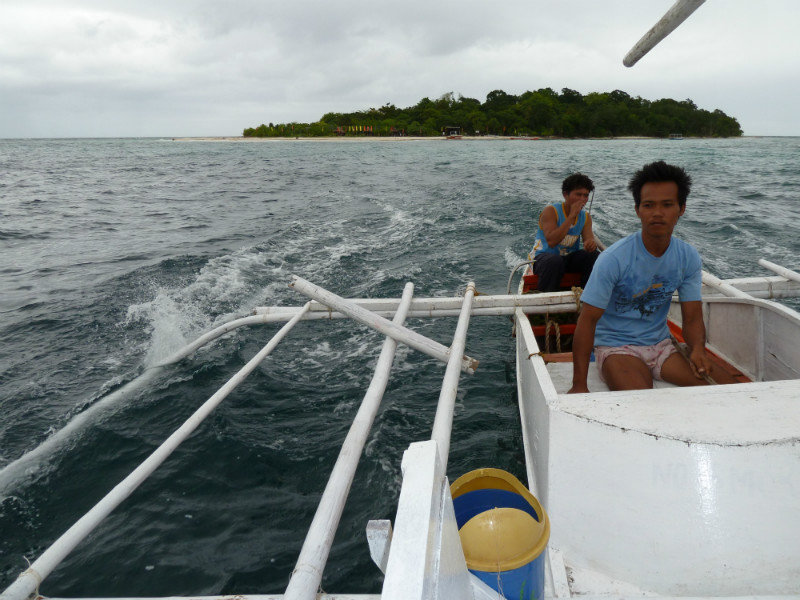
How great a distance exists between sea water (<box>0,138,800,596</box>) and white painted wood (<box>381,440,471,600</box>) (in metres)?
2.22

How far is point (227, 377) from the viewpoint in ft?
17.5

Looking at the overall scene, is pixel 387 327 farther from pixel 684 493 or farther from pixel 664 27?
pixel 664 27

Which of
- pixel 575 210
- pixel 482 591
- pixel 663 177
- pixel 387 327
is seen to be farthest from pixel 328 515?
pixel 575 210

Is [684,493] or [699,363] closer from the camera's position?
[684,493]

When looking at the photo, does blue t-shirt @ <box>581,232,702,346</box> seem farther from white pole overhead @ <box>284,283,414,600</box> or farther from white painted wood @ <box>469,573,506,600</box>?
white painted wood @ <box>469,573,506,600</box>

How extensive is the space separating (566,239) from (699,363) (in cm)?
257

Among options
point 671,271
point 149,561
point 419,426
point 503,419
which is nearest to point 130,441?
Answer: point 149,561

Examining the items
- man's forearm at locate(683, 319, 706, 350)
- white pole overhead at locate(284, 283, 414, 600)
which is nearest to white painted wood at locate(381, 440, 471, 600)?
white pole overhead at locate(284, 283, 414, 600)

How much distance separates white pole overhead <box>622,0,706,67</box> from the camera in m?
1.60

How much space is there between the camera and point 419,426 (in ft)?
15.1

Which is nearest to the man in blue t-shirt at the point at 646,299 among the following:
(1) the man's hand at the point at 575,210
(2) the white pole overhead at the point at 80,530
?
(1) the man's hand at the point at 575,210

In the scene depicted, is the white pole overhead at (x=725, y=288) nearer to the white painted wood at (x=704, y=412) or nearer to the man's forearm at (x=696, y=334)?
the man's forearm at (x=696, y=334)

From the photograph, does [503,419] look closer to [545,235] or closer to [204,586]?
[545,235]

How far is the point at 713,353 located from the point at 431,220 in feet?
33.2
